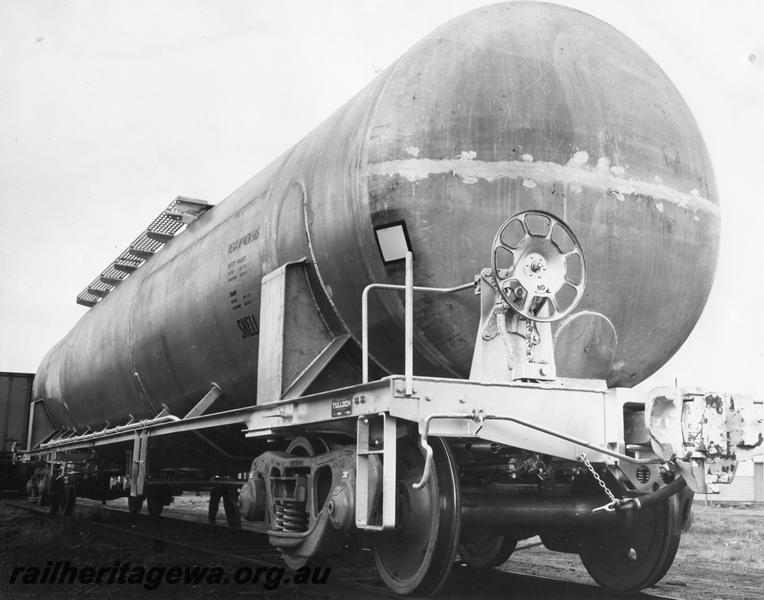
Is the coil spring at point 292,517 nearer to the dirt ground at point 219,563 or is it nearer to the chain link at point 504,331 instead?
the dirt ground at point 219,563

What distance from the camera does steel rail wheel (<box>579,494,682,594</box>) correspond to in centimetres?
581

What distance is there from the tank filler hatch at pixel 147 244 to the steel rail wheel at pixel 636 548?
5.83 m

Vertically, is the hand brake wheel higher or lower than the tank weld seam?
lower

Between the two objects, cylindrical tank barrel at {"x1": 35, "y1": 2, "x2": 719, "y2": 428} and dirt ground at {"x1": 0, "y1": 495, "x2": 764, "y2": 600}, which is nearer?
cylindrical tank barrel at {"x1": 35, "y1": 2, "x2": 719, "y2": 428}

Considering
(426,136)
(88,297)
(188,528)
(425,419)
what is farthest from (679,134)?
(88,297)

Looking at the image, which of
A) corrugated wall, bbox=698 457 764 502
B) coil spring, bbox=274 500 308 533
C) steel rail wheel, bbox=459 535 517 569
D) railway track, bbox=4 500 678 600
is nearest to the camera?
coil spring, bbox=274 500 308 533

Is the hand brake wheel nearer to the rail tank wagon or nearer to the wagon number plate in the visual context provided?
the rail tank wagon

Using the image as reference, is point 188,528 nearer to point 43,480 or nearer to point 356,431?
point 43,480

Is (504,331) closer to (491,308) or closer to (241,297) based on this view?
(491,308)

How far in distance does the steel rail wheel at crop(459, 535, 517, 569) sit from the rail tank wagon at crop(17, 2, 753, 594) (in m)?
1.17

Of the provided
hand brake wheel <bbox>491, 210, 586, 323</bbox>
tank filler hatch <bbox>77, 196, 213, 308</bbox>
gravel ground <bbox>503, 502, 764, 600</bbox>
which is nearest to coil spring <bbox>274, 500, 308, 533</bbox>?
hand brake wheel <bbox>491, 210, 586, 323</bbox>

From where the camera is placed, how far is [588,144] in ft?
18.1

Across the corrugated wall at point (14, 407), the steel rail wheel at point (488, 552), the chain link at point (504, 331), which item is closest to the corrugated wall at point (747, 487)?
the corrugated wall at point (14, 407)

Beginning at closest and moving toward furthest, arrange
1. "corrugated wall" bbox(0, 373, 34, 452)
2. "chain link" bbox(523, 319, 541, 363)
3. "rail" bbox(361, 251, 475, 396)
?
"rail" bbox(361, 251, 475, 396), "chain link" bbox(523, 319, 541, 363), "corrugated wall" bbox(0, 373, 34, 452)
